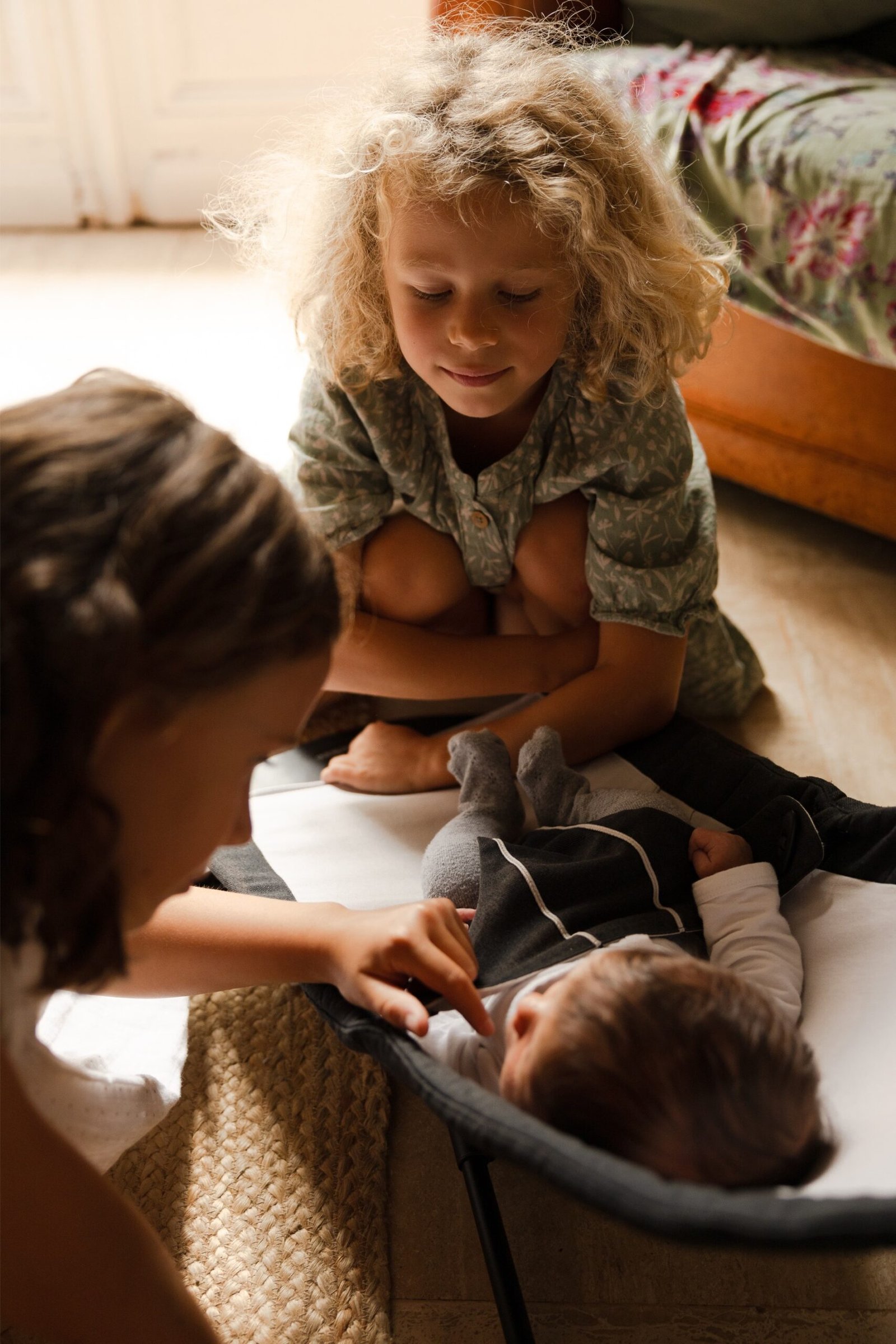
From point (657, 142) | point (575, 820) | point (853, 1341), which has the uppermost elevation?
point (657, 142)

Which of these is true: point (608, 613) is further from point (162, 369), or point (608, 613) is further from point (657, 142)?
point (162, 369)

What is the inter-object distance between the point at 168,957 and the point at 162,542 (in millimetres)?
426

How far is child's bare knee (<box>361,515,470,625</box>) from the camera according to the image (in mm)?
1228

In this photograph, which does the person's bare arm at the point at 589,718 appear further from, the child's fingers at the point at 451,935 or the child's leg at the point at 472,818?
the child's fingers at the point at 451,935

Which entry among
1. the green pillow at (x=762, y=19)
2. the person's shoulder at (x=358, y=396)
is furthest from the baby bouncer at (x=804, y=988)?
the green pillow at (x=762, y=19)

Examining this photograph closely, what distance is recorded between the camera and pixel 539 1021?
29.1 inches

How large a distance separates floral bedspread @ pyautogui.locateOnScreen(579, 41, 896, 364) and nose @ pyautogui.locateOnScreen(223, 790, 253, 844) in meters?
0.92

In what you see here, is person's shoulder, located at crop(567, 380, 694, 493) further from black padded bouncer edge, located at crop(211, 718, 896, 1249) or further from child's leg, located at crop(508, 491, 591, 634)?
black padded bouncer edge, located at crop(211, 718, 896, 1249)

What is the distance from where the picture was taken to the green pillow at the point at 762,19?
154 centimetres

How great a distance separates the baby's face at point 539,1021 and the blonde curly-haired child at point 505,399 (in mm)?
384

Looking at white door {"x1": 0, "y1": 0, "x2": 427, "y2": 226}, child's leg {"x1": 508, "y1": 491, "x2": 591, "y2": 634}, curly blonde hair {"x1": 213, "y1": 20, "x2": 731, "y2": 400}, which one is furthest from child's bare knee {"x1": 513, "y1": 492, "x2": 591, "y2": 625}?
white door {"x1": 0, "y1": 0, "x2": 427, "y2": 226}

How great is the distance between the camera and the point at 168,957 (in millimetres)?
865

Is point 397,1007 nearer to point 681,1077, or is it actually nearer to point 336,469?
point 681,1077

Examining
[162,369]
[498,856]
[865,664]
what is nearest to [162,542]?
[498,856]
